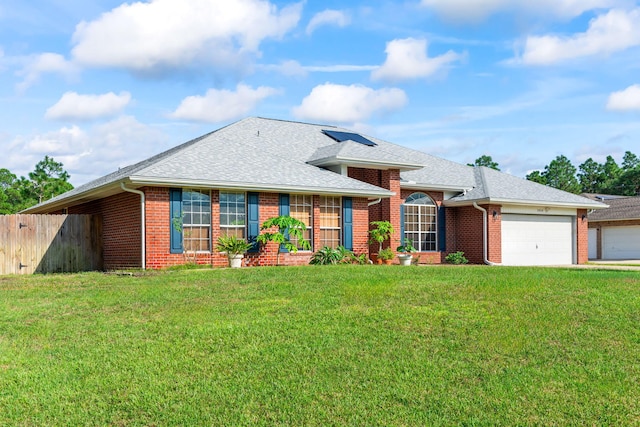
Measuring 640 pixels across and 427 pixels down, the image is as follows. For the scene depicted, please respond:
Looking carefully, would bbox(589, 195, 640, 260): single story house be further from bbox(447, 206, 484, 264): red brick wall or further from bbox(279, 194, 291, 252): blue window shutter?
bbox(279, 194, 291, 252): blue window shutter

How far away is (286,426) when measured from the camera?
5.82 meters

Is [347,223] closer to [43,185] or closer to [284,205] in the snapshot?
[284,205]

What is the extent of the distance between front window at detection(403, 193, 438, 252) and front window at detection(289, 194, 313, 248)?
4915 mm

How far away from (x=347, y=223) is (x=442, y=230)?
5464 mm

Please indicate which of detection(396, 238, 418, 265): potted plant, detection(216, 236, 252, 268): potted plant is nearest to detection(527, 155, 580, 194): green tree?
detection(396, 238, 418, 265): potted plant

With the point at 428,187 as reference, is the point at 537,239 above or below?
below

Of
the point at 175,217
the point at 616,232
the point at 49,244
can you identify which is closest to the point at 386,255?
the point at 175,217

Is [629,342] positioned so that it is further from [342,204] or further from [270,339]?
[342,204]

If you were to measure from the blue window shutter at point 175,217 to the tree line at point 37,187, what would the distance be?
31084 mm

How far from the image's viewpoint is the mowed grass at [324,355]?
20.3 feet

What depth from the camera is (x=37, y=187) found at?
45.7 meters

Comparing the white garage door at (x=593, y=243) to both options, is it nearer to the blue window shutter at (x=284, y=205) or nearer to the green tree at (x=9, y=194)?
the blue window shutter at (x=284, y=205)

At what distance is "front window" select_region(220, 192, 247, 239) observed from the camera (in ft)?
58.9

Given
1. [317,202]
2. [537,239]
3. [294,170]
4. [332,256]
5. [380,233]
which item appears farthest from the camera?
[537,239]
